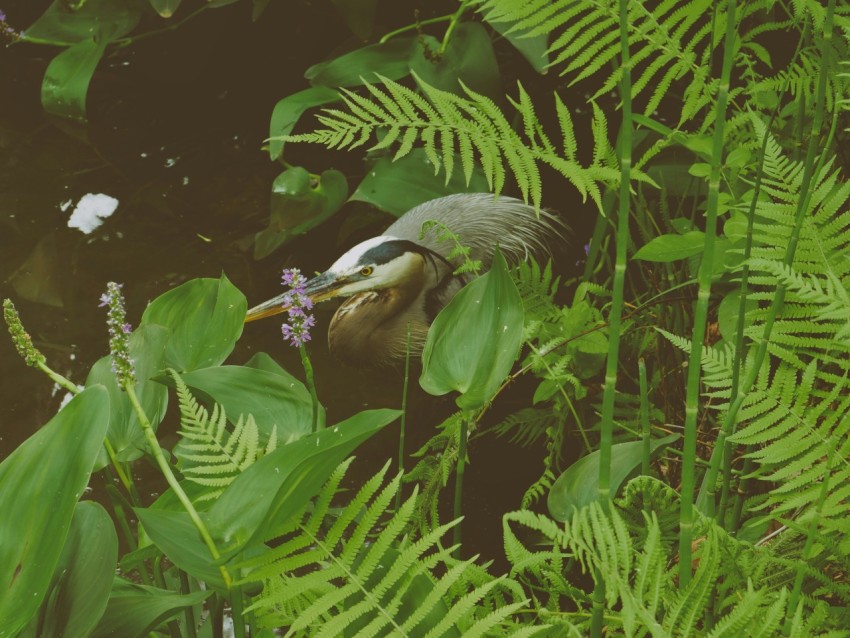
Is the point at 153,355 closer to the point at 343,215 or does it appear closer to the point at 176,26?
the point at 343,215

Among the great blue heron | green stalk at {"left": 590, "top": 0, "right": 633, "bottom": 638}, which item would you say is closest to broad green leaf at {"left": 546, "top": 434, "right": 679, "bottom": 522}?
green stalk at {"left": 590, "top": 0, "right": 633, "bottom": 638}

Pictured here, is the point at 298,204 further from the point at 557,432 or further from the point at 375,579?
the point at 375,579

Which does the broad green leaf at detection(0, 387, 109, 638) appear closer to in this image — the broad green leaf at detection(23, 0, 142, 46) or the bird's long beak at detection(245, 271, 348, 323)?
the bird's long beak at detection(245, 271, 348, 323)

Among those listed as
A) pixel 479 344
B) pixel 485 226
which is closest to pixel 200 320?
pixel 479 344

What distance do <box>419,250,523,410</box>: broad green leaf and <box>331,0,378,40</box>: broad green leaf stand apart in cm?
143

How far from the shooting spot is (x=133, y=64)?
306 centimetres

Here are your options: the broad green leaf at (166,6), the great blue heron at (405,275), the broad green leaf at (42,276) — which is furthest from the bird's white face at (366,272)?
the broad green leaf at (166,6)

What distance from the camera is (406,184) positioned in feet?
7.42

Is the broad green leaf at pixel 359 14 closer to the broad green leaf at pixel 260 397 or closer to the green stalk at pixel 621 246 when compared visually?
the broad green leaf at pixel 260 397

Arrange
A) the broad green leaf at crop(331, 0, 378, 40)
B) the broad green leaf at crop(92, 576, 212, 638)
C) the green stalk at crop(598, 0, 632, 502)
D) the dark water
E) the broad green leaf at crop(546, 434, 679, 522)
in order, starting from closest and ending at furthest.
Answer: the green stalk at crop(598, 0, 632, 502) → the broad green leaf at crop(92, 576, 212, 638) → the broad green leaf at crop(546, 434, 679, 522) → the dark water → the broad green leaf at crop(331, 0, 378, 40)

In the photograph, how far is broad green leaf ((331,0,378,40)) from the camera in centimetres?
241

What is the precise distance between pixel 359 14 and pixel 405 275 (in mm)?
748

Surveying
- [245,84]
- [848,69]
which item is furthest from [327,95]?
[848,69]

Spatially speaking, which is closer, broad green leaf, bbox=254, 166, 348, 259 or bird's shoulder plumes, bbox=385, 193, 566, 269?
bird's shoulder plumes, bbox=385, 193, 566, 269
